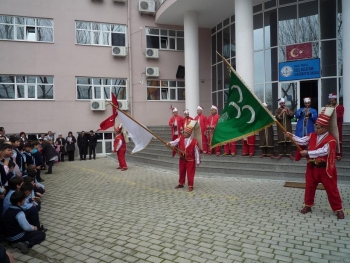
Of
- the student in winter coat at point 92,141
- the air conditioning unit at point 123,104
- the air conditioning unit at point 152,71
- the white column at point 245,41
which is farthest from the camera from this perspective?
the air conditioning unit at point 152,71

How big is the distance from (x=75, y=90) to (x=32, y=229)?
49.3ft

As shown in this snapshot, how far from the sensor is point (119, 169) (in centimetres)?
1237

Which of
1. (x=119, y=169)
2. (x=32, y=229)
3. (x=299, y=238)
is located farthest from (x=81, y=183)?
(x=299, y=238)

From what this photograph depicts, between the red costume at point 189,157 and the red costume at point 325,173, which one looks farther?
the red costume at point 189,157

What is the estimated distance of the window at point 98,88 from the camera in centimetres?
1869

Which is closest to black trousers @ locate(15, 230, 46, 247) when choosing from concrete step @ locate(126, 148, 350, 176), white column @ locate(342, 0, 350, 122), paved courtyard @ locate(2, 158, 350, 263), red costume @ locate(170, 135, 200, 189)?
paved courtyard @ locate(2, 158, 350, 263)

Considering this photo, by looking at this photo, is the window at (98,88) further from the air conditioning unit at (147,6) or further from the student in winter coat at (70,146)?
the air conditioning unit at (147,6)

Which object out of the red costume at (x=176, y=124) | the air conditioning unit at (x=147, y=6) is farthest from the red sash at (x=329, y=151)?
the air conditioning unit at (x=147, y=6)

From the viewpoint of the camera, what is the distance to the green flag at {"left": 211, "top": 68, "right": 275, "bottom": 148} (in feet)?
20.0

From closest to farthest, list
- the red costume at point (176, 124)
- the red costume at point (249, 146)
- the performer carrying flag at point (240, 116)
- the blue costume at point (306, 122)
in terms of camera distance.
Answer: the performer carrying flag at point (240, 116)
the blue costume at point (306, 122)
the red costume at point (249, 146)
the red costume at point (176, 124)

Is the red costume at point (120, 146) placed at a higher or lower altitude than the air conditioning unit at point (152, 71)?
lower

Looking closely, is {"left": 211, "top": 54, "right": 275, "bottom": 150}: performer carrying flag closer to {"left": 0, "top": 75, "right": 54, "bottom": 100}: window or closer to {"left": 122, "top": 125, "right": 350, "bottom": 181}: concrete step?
{"left": 122, "top": 125, "right": 350, "bottom": 181}: concrete step

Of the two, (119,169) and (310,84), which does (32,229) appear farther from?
(310,84)

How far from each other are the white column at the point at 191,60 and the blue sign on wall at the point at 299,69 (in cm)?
491
